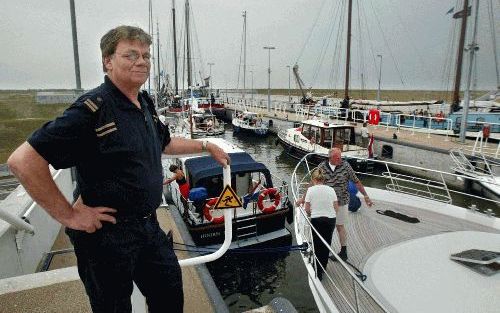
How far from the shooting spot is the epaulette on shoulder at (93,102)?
1622mm

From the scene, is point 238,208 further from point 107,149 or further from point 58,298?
Answer: point 107,149

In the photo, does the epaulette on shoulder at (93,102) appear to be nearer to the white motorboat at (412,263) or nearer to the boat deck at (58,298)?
the boat deck at (58,298)

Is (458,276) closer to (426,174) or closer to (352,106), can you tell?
(426,174)

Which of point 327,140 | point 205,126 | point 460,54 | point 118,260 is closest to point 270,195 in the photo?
point 118,260

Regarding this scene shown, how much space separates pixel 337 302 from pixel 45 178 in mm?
4169

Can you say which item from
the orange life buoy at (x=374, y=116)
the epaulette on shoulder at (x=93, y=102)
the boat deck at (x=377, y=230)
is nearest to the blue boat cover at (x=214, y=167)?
the boat deck at (x=377, y=230)

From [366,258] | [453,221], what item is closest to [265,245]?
[366,258]

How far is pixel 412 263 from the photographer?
5.23 m

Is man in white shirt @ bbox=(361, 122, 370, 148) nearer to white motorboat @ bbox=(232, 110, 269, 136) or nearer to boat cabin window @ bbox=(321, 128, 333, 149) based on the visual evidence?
boat cabin window @ bbox=(321, 128, 333, 149)

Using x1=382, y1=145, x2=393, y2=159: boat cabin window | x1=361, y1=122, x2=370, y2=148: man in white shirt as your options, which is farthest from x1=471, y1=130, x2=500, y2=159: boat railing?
x1=361, y1=122, x2=370, y2=148: man in white shirt

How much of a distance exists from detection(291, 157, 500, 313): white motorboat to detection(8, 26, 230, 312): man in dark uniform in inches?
94.9

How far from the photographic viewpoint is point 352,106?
38.3 m

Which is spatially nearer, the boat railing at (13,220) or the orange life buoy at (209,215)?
the boat railing at (13,220)

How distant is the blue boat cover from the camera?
355 inches
